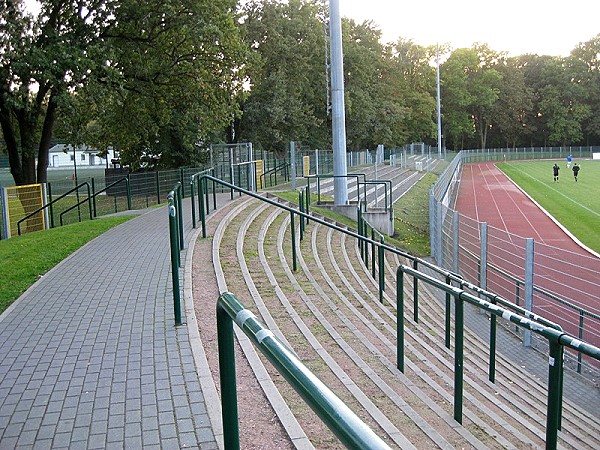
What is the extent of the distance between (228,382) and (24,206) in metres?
18.8

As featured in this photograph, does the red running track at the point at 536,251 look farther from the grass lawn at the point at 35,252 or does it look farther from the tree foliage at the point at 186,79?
the tree foliage at the point at 186,79

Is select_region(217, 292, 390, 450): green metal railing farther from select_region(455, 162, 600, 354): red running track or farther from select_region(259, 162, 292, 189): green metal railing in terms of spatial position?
select_region(259, 162, 292, 189): green metal railing

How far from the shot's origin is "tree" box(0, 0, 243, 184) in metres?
20.4

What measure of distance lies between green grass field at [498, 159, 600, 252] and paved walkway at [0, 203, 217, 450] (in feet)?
59.8

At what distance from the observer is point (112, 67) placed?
22.0m

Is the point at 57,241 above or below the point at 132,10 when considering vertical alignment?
below

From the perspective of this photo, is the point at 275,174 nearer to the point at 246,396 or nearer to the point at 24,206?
the point at 24,206

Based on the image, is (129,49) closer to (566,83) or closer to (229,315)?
(229,315)

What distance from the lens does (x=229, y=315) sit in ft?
9.32

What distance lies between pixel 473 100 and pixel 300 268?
297ft

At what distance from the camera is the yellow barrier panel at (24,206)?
63.0 feet

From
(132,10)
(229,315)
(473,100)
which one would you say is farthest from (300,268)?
(473,100)

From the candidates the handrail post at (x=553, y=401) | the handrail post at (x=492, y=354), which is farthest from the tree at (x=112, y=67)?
the handrail post at (x=553, y=401)

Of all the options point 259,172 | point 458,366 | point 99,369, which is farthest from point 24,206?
point 458,366
